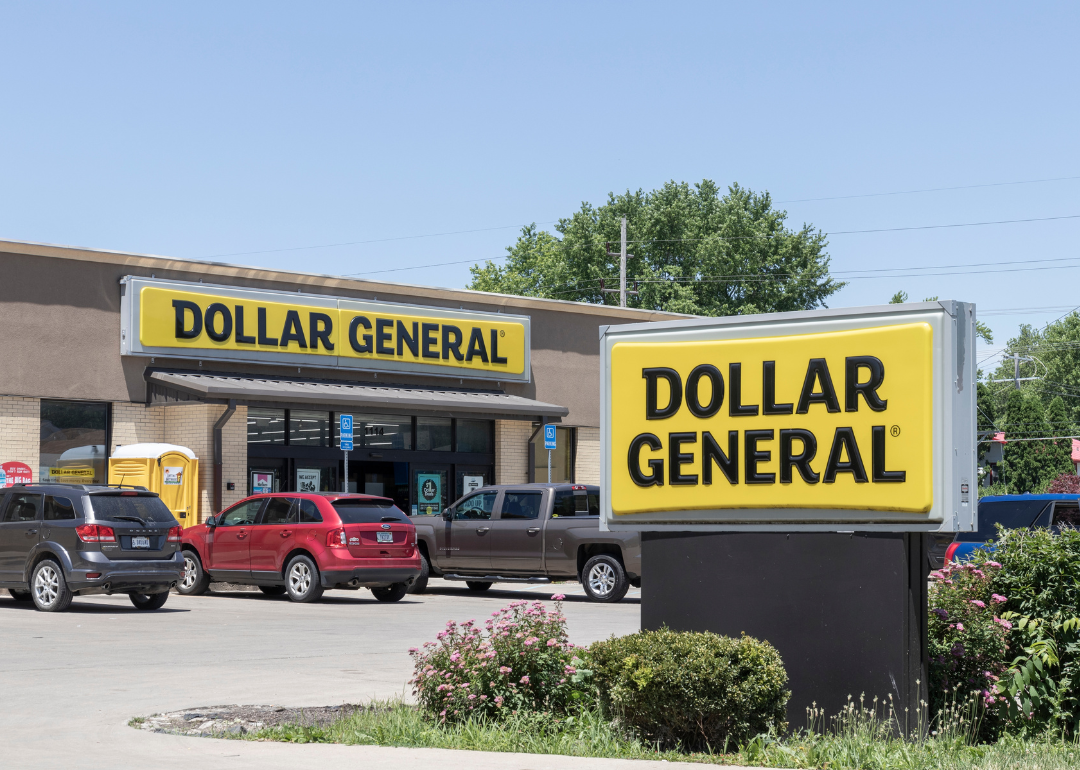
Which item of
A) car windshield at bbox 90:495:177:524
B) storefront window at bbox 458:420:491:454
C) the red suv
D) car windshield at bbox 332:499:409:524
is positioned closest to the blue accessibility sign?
the red suv

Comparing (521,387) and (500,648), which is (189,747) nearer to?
(500,648)

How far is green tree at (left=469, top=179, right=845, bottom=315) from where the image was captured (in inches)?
2798

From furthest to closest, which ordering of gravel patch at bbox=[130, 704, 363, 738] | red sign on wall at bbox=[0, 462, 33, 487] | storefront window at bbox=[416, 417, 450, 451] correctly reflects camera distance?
storefront window at bbox=[416, 417, 450, 451] < red sign on wall at bbox=[0, 462, 33, 487] < gravel patch at bbox=[130, 704, 363, 738]

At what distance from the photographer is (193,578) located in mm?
23766

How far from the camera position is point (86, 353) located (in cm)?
2778

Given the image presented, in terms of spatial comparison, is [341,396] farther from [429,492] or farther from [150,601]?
[150,601]

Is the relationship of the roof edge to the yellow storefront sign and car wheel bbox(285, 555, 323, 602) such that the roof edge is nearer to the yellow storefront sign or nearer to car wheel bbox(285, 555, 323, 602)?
the yellow storefront sign

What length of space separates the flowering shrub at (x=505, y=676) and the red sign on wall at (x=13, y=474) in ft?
62.9

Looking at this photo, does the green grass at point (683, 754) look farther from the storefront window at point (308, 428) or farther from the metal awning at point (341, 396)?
the storefront window at point (308, 428)

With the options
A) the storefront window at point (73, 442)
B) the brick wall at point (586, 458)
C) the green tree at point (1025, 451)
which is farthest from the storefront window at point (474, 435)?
the green tree at point (1025, 451)

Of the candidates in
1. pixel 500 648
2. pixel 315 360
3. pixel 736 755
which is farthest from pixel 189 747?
pixel 315 360

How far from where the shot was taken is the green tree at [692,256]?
71.1 metres

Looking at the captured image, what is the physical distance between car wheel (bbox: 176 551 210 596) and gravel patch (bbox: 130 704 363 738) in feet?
44.6

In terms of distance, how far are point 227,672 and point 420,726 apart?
14.3ft
